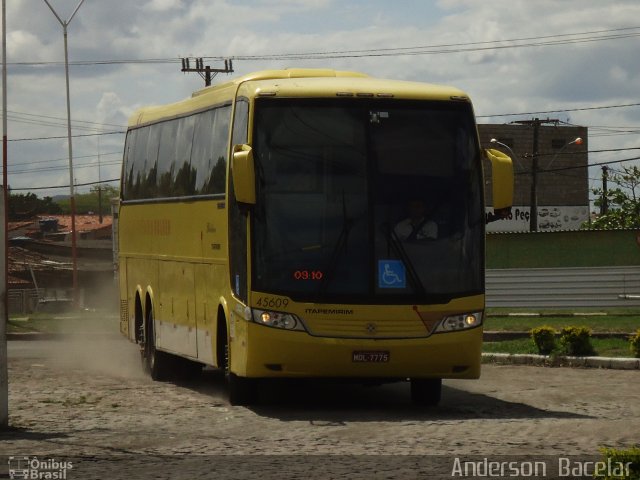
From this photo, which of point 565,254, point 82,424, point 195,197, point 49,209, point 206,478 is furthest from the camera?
point 49,209

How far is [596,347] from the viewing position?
81.5 ft

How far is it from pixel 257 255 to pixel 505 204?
2.70 m

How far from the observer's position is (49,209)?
150 meters

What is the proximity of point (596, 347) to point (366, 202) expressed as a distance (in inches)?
420

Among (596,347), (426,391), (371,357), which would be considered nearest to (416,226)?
(371,357)

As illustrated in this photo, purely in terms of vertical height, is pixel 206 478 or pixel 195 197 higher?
pixel 195 197

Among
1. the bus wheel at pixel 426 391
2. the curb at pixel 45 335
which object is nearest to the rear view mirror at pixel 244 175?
the bus wheel at pixel 426 391

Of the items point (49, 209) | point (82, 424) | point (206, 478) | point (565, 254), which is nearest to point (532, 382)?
point (82, 424)

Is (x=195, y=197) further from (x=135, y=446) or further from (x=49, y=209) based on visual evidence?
(x=49, y=209)

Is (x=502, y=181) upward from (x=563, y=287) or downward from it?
upward

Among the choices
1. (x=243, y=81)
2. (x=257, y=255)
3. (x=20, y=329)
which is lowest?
(x=20, y=329)
